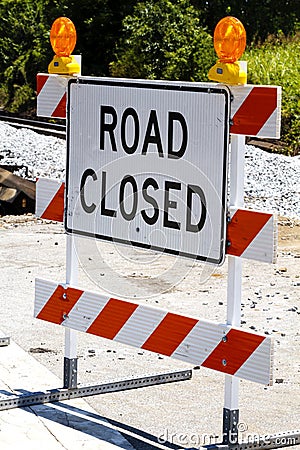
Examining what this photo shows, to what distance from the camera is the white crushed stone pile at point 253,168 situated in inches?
587

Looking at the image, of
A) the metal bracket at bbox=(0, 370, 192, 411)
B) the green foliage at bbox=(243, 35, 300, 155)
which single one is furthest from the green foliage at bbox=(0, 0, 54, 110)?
the metal bracket at bbox=(0, 370, 192, 411)

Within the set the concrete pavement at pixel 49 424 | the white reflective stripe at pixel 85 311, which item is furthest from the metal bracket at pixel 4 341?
the white reflective stripe at pixel 85 311

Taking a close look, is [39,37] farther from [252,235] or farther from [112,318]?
[252,235]

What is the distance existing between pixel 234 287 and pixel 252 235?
30 cm

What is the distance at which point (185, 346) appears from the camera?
5.12 meters

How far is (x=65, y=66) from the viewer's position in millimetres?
5715

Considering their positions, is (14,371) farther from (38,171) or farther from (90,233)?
(38,171)

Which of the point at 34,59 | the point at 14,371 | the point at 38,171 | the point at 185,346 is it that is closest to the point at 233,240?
the point at 185,346

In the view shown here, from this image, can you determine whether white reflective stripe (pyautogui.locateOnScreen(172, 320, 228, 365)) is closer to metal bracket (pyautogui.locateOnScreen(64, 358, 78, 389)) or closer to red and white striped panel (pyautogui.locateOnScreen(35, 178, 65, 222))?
metal bracket (pyautogui.locateOnScreen(64, 358, 78, 389))

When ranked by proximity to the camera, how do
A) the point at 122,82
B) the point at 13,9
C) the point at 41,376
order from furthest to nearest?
the point at 13,9
the point at 41,376
the point at 122,82

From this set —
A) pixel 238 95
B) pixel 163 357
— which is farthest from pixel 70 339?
pixel 238 95

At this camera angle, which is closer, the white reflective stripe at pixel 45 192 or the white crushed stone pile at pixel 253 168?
the white reflective stripe at pixel 45 192

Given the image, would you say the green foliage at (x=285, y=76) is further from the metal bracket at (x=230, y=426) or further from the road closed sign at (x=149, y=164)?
the metal bracket at (x=230, y=426)

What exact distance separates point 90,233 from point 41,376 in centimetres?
124
